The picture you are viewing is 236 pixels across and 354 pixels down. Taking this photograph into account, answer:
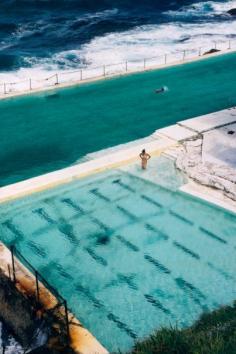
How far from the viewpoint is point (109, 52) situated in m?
35.0

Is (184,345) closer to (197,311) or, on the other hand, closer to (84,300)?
(197,311)

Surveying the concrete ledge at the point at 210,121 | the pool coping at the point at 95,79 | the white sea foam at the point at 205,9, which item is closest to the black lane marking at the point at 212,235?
the concrete ledge at the point at 210,121

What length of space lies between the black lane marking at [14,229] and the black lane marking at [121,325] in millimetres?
3586

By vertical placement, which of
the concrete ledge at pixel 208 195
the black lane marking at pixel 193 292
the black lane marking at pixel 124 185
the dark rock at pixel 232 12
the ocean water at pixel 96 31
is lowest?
the ocean water at pixel 96 31

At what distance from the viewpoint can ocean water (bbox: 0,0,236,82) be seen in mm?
33500

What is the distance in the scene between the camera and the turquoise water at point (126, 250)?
34.1 feet

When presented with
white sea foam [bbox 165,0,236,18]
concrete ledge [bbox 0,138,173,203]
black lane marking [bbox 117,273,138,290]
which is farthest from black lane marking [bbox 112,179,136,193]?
white sea foam [bbox 165,0,236,18]

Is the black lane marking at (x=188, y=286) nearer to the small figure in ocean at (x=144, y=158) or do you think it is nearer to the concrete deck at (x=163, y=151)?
the concrete deck at (x=163, y=151)

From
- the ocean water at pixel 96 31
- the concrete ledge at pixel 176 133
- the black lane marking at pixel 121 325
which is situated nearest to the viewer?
the black lane marking at pixel 121 325

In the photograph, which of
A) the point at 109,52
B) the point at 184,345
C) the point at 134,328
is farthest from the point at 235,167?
the point at 109,52

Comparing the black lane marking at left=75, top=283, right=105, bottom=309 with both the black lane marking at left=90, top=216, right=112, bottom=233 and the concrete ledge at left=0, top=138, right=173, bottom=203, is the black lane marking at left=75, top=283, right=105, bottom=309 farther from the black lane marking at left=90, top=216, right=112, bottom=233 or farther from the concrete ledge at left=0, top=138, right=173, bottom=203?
the concrete ledge at left=0, top=138, right=173, bottom=203

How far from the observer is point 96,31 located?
1644 inches

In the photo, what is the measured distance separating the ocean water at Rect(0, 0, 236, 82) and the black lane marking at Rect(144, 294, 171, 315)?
20.4m

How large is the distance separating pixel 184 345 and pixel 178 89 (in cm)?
1641
